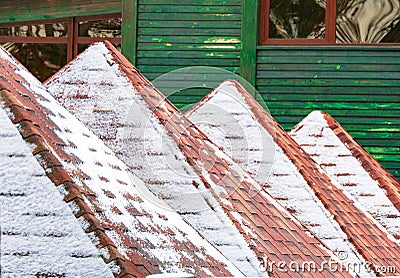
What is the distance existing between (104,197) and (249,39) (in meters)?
6.88

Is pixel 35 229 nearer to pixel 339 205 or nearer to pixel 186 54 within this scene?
pixel 339 205

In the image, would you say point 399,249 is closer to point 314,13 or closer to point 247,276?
point 247,276

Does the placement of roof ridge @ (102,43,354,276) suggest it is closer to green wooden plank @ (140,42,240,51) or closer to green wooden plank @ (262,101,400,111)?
green wooden plank @ (262,101,400,111)

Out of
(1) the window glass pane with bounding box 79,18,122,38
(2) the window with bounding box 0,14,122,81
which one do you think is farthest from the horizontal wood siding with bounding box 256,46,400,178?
(2) the window with bounding box 0,14,122,81

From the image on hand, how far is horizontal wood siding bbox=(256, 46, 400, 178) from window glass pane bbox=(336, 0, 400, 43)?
1.01ft

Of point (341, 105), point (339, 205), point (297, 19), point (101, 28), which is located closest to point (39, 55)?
point (101, 28)

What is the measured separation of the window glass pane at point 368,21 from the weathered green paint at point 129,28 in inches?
78.0

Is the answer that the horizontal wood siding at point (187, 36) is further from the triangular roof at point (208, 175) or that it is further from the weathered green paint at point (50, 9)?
the triangular roof at point (208, 175)

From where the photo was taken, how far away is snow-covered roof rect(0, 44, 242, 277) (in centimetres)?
277

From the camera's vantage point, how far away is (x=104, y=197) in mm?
3025

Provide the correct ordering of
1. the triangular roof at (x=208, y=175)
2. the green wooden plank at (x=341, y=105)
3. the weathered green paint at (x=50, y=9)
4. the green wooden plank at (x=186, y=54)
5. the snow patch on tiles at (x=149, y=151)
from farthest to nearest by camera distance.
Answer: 1. the weathered green paint at (x=50, y=9)
2. the green wooden plank at (x=186, y=54)
3. the green wooden plank at (x=341, y=105)
4. the triangular roof at (x=208, y=175)
5. the snow patch on tiles at (x=149, y=151)

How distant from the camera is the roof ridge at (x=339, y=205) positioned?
527cm

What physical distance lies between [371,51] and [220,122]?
4707mm

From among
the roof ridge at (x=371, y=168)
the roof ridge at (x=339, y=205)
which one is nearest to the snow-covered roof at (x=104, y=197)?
the roof ridge at (x=339, y=205)
